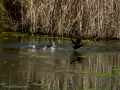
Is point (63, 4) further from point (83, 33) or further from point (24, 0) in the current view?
point (24, 0)

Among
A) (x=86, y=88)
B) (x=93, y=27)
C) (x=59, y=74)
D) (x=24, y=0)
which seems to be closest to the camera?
(x=86, y=88)

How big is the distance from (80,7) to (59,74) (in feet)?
32.2

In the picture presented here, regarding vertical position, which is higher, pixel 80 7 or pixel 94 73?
pixel 80 7

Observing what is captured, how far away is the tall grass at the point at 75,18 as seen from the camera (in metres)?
14.2

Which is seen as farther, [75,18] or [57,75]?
[75,18]

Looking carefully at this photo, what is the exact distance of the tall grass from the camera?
14.2 metres

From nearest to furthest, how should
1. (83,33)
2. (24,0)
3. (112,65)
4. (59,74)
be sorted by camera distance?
(59,74), (112,65), (83,33), (24,0)

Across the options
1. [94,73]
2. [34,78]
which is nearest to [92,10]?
[94,73]

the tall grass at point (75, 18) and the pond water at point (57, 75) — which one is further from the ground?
the tall grass at point (75, 18)

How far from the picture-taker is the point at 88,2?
14.4 meters

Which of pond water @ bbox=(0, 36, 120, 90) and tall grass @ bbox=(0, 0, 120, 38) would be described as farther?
tall grass @ bbox=(0, 0, 120, 38)

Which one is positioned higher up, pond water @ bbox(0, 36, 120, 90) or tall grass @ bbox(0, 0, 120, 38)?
tall grass @ bbox(0, 0, 120, 38)

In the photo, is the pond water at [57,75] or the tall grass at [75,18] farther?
the tall grass at [75,18]

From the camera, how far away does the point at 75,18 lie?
14953mm
